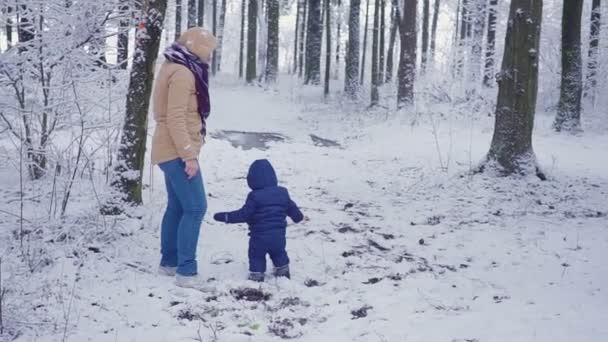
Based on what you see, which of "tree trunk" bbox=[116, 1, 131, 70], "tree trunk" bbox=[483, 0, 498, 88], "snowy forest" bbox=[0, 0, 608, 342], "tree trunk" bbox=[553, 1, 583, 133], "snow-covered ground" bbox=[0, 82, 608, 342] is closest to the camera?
"snow-covered ground" bbox=[0, 82, 608, 342]

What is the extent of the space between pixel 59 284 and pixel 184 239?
3.19ft

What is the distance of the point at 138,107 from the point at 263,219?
2206 mm

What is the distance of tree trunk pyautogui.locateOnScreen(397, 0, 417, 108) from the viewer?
48.6 feet

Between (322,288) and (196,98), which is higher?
(196,98)

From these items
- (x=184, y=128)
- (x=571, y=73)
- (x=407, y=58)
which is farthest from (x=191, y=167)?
(x=407, y=58)

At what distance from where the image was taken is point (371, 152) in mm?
10922

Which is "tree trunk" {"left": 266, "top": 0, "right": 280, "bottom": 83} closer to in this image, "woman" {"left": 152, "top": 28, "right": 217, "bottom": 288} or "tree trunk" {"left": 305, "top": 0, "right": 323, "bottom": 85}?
"tree trunk" {"left": 305, "top": 0, "right": 323, "bottom": 85}

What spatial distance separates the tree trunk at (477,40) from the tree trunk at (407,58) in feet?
27.1

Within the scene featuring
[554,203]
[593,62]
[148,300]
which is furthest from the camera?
[593,62]

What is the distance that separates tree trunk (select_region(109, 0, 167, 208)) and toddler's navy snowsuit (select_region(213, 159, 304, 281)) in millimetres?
1858

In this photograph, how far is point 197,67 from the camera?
4.31m

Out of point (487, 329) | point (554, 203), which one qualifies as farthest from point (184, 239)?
point (554, 203)

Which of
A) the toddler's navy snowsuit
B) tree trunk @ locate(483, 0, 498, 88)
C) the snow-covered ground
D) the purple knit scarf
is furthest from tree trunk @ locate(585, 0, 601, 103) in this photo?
the purple knit scarf

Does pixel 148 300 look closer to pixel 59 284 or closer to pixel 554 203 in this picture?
pixel 59 284
